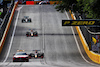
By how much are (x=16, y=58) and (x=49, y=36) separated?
14.6 meters

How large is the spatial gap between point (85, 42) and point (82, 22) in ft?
26.5

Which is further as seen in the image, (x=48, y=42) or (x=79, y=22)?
(x=48, y=42)

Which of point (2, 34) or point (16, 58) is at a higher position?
point (2, 34)

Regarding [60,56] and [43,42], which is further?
[43,42]

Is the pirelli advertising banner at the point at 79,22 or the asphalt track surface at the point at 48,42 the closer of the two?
the pirelli advertising banner at the point at 79,22

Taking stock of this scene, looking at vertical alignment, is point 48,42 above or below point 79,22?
below

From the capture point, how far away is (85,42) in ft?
122

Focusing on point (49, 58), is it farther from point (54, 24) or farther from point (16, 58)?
point (54, 24)

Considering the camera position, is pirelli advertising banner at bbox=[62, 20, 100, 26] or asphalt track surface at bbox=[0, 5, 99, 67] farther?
asphalt track surface at bbox=[0, 5, 99, 67]

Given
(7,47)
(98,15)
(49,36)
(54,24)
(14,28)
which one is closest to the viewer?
(98,15)

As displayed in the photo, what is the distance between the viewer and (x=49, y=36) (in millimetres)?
43875

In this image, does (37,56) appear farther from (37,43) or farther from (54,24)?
(54,24)

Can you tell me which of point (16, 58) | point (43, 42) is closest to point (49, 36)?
point (43, 42)

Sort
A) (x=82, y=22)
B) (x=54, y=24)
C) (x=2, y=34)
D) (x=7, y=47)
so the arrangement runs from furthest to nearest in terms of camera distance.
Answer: (x=54, y=24)
(x=2, y=34)
(x=7, y=47)
(x=82, y=22)
